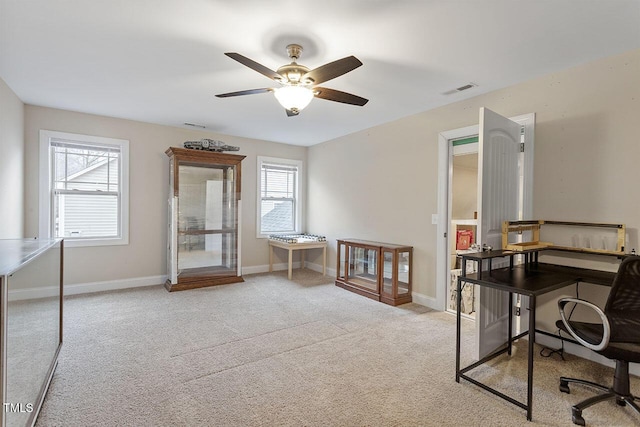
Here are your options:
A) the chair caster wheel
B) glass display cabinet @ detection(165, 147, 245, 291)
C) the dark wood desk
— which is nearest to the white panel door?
the dark wood desk

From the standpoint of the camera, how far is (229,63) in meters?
2.67

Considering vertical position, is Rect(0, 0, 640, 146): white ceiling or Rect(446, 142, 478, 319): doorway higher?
Rect(0, 0, 640, 146): white ceiling

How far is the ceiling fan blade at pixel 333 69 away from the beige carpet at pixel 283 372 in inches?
87.4

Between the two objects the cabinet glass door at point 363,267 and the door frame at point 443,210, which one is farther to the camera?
the cabinet glass door at point 363,267

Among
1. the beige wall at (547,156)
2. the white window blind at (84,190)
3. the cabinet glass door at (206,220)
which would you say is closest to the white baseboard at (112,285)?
the cabinet glass door at (206,220)

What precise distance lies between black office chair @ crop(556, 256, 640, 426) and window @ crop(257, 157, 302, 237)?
4.84 meters

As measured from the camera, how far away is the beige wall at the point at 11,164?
315cm

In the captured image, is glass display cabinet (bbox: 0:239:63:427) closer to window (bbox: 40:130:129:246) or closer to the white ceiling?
the white ceiling

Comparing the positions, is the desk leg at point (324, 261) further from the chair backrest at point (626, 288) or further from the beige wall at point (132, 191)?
the chair backrest at point (626, 288)

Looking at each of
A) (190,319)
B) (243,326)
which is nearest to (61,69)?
(190,319)

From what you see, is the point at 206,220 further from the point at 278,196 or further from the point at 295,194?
the point at 295,194

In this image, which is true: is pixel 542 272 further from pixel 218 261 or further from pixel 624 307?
pixel 218 261

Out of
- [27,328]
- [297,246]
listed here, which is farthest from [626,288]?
[297,246]

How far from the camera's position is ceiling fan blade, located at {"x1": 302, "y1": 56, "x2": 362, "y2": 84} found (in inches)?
80.6
